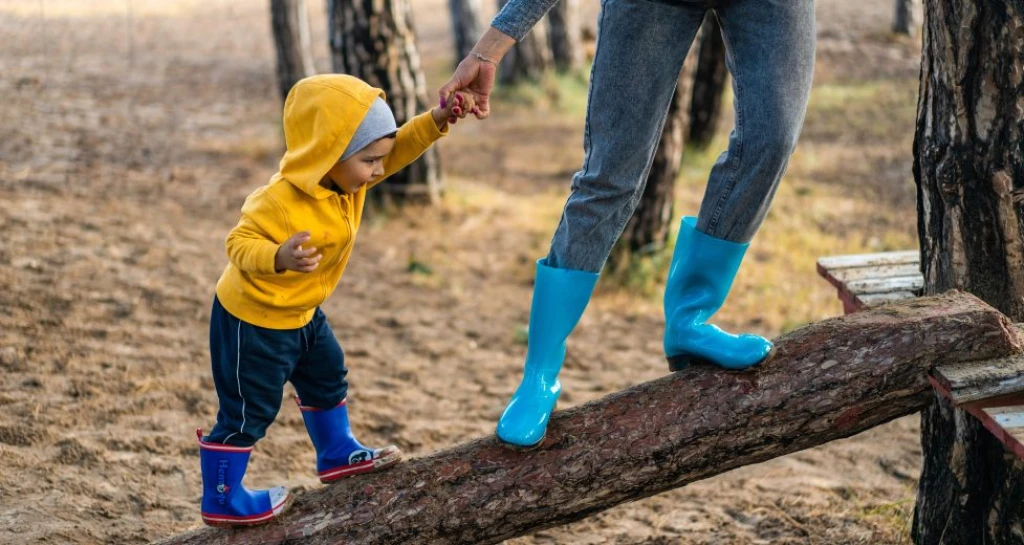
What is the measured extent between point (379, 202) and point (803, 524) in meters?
4.50

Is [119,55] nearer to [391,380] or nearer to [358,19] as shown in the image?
[358,19]

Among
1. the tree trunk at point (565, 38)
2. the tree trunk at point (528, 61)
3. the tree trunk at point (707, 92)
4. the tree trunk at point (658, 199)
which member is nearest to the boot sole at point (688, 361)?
the tree trunk at point (658, 199)

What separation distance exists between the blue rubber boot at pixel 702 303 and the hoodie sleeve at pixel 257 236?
110 cm

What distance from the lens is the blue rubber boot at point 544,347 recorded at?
2830 mm

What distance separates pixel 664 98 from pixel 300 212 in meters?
0.96

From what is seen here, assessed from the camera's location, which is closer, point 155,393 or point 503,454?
point 503,454

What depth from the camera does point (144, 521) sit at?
3.52 metres

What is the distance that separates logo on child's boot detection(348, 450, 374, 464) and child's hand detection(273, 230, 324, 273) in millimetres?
705

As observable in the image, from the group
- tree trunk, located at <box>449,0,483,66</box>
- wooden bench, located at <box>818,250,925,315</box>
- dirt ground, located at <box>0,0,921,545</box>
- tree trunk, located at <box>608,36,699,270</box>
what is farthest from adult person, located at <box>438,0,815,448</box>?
tree trunk, located at <box>449,0,483,66</box>

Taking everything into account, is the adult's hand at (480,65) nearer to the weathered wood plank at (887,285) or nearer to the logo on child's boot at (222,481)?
the logo on child's boot at (222,481)

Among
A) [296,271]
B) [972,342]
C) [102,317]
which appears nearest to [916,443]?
[972,342]

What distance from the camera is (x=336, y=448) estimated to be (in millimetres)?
3021

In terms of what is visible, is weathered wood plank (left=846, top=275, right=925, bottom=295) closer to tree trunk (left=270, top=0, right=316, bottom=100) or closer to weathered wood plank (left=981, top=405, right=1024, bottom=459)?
weathered wood plank (left=981, top=405, right=1024, bottom=459)

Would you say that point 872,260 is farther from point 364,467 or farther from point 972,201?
point 364,467
